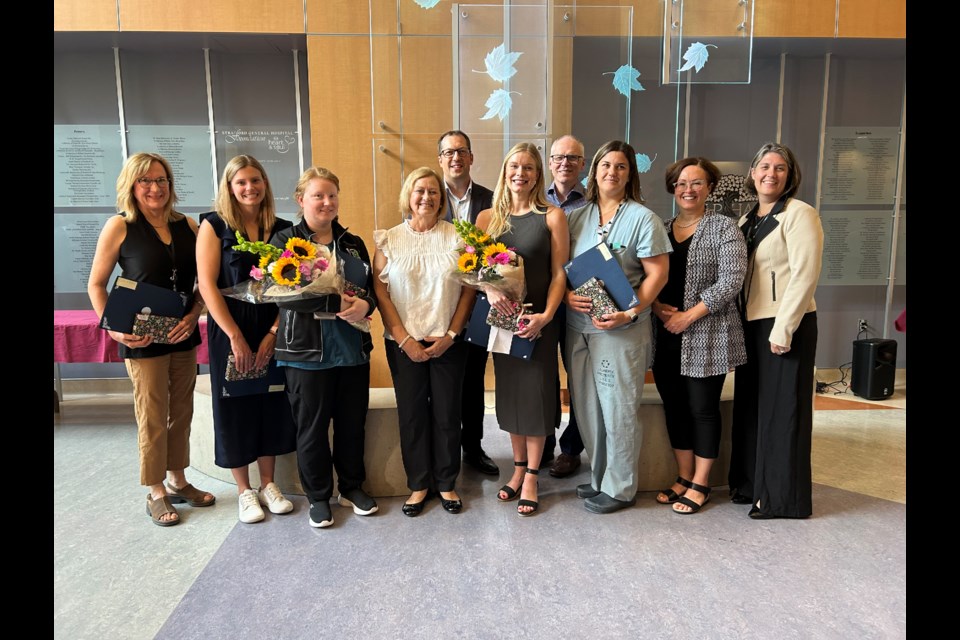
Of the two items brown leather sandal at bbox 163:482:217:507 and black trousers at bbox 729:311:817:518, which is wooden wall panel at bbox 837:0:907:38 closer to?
black trousers at bbox 729:311:817:518

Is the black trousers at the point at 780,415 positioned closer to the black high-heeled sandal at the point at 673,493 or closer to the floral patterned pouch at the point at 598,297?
the black high-heeled sandal at the point at 673,493

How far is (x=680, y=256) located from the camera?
112 inches

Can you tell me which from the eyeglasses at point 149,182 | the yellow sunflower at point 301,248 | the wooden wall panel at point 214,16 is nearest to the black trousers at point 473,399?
the yellow sunflower at point 301,248

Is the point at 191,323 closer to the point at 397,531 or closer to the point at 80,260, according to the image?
the point at 397,531

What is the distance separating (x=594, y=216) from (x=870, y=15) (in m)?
3.87

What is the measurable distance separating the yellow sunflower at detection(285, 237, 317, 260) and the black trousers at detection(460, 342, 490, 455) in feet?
3.33

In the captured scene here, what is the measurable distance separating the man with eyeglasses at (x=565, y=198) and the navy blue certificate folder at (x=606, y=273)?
1.06ft

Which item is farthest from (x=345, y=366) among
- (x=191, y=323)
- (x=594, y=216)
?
(x=594, y=216)

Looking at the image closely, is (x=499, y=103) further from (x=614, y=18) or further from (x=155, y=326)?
(x=155, y=326)

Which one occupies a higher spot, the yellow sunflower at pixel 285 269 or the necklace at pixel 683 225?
the necklace at pixel 683 225

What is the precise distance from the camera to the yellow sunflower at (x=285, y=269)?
2428 mm

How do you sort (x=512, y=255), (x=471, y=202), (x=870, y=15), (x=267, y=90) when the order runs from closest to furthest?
(x=512, y=255), (x=471, y=202), (x=870, y=15), (x=267, y=90)

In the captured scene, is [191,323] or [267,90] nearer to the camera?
[191,323]

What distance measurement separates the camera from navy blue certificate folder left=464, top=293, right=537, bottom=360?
279cm
